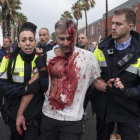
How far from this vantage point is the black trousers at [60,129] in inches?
73.6

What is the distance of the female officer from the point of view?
2.04 metres

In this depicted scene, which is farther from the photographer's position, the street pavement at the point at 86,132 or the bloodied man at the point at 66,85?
the street pavement at the point at 86,132

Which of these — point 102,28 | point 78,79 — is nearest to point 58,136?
point 78,79

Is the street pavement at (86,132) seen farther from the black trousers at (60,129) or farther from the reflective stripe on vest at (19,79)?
Result: the reflective stripe on vest at (19,79)

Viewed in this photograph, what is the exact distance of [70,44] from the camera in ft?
6.20

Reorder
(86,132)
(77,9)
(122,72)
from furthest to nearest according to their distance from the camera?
1. (77,9)
2. (86,132)
3. (122,72)

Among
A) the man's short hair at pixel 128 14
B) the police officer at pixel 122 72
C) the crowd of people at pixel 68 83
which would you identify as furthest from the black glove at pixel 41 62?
the man's short hair at pixel 128 14

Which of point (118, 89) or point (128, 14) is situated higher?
point (128, 14)

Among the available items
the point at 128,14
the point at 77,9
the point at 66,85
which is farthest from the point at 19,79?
the point at 77,9

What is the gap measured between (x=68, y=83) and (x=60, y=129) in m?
0.49

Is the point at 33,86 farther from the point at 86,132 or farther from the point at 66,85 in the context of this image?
the point at 86,132

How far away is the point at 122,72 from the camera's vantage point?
2191mm

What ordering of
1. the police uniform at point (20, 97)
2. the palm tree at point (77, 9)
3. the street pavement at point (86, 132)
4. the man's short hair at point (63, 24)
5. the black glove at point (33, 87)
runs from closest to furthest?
the man's short hair at point (63, 24) < the black glove at point (33, 87) < the police uniform at point (20, 97) < the street pavement at point (86, 132) < the palm tree at point (77, 9)

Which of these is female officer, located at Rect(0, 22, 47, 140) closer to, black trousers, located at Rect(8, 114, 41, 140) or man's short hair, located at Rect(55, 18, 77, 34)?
black trousers, located at Rect(8, 114, 41, 140)
